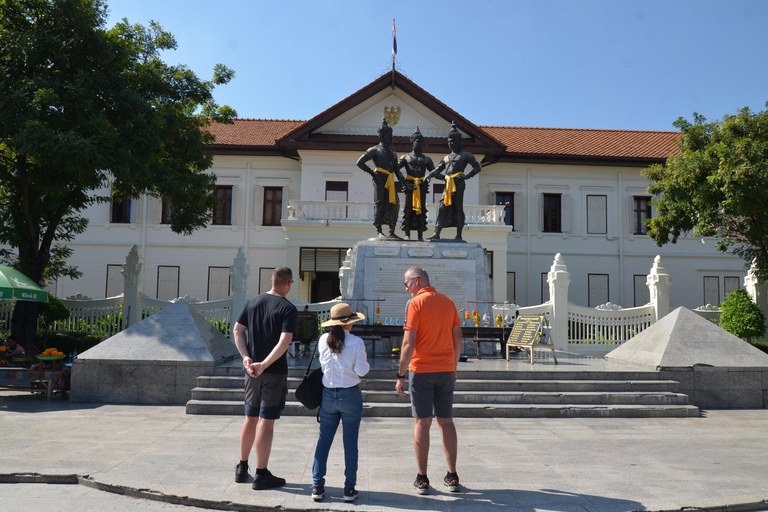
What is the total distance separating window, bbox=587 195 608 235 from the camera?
28953 millimetres

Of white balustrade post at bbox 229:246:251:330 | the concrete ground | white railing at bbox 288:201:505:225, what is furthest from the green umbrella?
white railing at bbox 288:201:505:225

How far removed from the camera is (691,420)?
8.38m

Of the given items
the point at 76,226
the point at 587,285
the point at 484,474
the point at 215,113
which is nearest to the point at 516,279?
the point at 587,285

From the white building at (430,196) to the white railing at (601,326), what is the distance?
10.5 metres

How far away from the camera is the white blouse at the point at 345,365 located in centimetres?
465

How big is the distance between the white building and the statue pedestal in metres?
13.4

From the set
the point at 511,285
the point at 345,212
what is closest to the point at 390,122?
the point at 345,212

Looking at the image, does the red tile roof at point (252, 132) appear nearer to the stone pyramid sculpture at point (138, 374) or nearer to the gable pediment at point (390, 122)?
the gable pediment at point (390, 122)

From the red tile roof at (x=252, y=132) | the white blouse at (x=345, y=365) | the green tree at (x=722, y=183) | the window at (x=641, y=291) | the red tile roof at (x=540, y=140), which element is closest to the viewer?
the white blouse at (x=345, y=365)

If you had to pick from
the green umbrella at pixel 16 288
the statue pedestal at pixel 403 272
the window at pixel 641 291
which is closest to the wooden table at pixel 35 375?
the green umbrella at pixel 16 288

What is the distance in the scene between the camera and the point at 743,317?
52.4ft

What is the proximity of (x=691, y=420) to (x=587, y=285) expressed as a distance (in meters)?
20.8

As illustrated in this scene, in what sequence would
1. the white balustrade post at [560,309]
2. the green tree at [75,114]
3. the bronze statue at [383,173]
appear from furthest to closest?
the white balustrade post at [560,309]
the bronze statue at [383,173]
the green tree at [75,114]

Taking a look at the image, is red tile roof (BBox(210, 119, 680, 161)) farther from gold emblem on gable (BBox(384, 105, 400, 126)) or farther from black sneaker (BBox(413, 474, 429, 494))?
black sneaker (BBox(413, 474, 429, 494))
